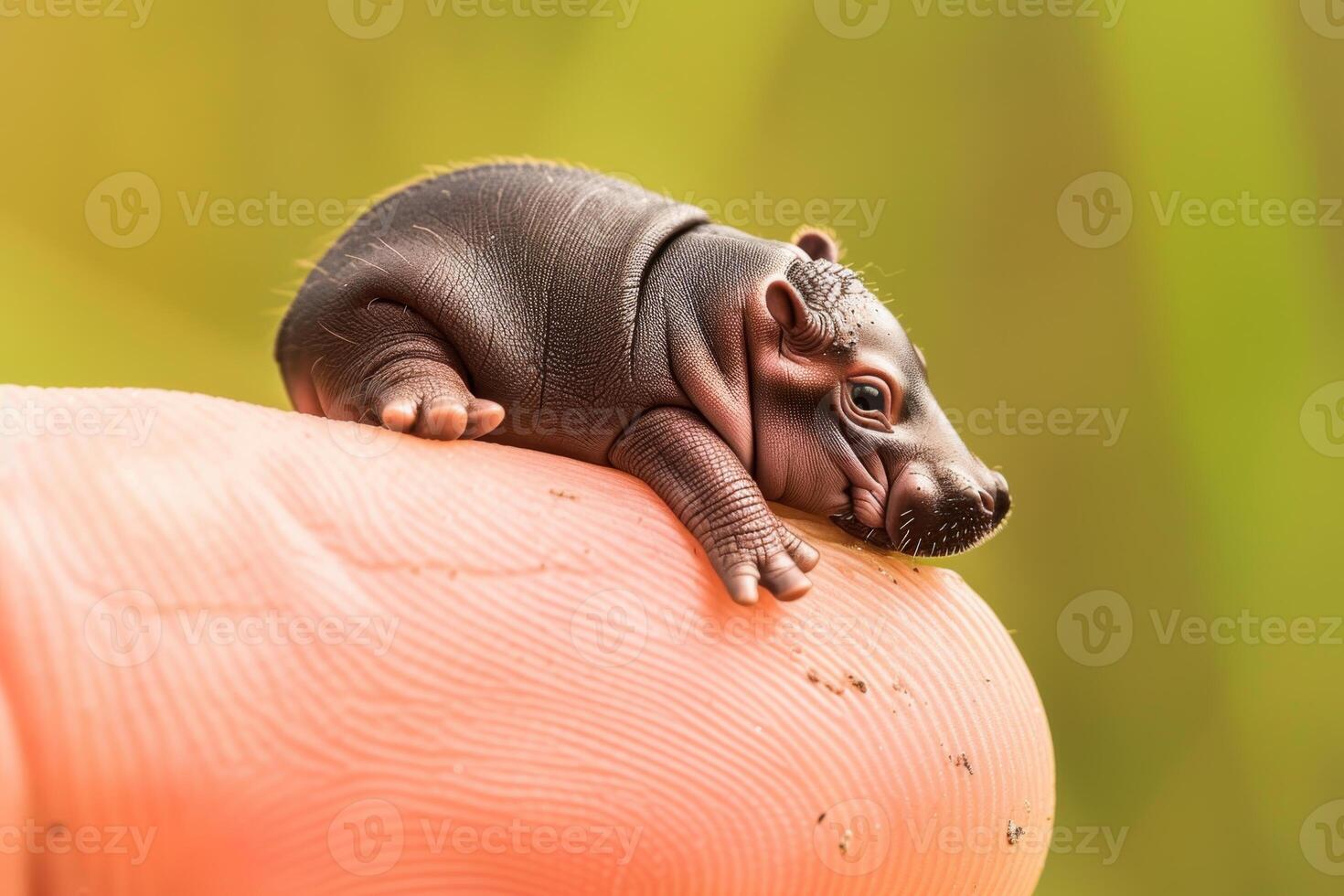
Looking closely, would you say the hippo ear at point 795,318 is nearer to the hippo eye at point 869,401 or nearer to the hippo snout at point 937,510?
the hippo eye at point 869,401

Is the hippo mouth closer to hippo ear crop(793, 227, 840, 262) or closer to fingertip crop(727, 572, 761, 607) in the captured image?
fingertip crop(727, 572, 761, 607)

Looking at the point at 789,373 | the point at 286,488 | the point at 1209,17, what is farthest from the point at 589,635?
the point at 1209,17

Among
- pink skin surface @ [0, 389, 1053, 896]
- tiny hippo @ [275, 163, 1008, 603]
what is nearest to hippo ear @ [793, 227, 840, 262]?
tiny hippo @ [275, 163, 1008, 603]

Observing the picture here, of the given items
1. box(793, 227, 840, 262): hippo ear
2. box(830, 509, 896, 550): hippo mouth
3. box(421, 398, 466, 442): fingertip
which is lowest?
box(421, 398, 466, 442): fingertip

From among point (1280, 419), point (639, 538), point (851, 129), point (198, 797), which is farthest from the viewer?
point (851, 129)

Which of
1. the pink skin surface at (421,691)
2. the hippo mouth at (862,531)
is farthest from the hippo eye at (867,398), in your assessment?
the pink skin surface at (421,691)

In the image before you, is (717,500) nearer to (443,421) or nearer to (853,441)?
(853,441)

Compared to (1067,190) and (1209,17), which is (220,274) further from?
(1209,17)
